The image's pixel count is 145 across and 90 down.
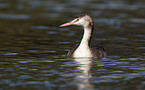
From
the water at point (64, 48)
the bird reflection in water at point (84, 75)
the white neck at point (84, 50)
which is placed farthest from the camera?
the white neck at point (84, 50)

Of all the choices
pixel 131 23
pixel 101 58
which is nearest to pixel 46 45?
pixel 101 58

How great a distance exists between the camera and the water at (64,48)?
1325 centimetres

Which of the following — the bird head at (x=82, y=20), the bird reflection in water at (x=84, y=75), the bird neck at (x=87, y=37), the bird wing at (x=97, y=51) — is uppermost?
the bird head at (x=82, y=20)

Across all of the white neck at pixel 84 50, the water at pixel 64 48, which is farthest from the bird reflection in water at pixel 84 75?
the white neck at pixel 84 50

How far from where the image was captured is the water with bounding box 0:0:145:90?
1325 cm

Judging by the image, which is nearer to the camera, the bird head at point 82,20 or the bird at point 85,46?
the bird at point 85,46

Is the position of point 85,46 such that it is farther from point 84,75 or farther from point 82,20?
point 84,75

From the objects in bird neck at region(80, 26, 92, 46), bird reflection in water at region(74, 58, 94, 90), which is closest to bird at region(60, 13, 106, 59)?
bird neck at region(80, 26, 92, 46)

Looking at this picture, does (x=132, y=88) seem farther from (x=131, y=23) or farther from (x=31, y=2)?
(x=31, y=2)

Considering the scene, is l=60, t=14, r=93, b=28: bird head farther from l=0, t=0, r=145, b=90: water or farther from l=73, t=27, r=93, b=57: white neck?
l=0, t=0, r=145, b=90: water

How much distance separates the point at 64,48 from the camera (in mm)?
19734

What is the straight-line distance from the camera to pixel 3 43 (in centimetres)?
2077

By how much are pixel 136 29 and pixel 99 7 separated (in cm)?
1037

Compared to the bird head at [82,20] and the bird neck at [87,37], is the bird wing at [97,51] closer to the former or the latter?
the bird neck at [87,37]
